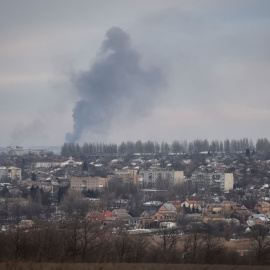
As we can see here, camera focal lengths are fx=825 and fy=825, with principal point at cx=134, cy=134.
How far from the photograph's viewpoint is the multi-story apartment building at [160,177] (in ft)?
200

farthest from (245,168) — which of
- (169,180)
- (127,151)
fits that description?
(127,151)

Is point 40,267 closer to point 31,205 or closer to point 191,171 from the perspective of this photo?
point 31,205

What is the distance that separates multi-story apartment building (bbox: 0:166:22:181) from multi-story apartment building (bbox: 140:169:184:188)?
1114 cm

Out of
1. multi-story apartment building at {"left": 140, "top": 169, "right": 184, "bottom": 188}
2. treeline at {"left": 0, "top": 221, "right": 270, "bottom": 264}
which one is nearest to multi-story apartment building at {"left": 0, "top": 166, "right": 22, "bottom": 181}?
multi-story apartment building at {"left": 140, "top": 169, "right": 184, "bottom": 188}

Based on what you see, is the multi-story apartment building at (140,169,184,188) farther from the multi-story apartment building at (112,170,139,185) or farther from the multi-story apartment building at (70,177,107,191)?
the multi-story apartment building at (70,177,107,191)

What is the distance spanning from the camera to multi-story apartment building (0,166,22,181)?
71.7 meters

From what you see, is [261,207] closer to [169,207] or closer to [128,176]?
[169,207]

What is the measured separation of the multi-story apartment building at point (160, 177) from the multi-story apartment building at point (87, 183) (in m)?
3.23

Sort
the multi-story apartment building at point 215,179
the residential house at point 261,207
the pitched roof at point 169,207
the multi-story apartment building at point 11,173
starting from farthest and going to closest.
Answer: the multi-story apartment building at point 11,173, the multi-story apartment building at point 215,179, the residential house at point 261,207, the pitched roof at point 169,207

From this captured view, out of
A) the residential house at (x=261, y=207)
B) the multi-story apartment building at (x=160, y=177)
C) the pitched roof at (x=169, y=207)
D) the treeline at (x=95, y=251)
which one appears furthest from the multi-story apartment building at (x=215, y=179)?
the treeline at (x=95, y=251)

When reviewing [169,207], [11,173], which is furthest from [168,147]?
[169,207]

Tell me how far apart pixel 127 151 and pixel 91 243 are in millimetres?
74878

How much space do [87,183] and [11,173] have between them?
1510 cm

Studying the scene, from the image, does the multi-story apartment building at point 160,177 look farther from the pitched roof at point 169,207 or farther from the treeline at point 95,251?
the treeline at point 95,251
